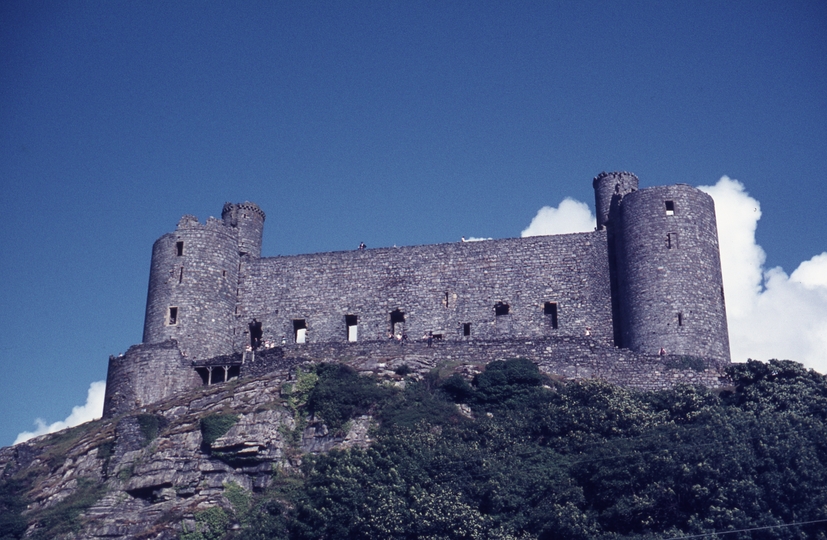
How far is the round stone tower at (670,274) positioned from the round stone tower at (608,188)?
233 cm

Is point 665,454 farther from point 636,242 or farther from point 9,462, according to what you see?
point 9,462

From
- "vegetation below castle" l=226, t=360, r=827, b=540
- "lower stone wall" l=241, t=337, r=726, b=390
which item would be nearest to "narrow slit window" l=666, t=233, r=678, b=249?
"lower stone wall" l=241, t=337, r=726, b=390

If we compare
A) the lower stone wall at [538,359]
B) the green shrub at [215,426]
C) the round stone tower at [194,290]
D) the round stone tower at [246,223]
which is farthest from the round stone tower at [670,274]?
the round stone tower at [194,290]

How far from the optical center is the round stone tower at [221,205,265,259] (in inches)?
2192

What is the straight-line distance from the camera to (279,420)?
4050 cm

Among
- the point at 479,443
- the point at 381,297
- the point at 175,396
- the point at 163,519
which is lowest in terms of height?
the point at 163,519

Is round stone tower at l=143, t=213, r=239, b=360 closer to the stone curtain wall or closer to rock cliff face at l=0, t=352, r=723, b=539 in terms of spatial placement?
the stone curtain wall

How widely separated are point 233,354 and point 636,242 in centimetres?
1920

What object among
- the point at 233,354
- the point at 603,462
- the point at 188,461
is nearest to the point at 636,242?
the point at 603,462

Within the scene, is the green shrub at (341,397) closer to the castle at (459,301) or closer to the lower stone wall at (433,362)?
the lower stone wall at (433,362)

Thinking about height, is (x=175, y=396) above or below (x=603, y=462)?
above

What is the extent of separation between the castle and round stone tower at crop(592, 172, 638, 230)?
0.08 m

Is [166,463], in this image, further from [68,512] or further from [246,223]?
[246,223]

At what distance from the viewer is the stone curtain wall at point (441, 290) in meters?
50.2
